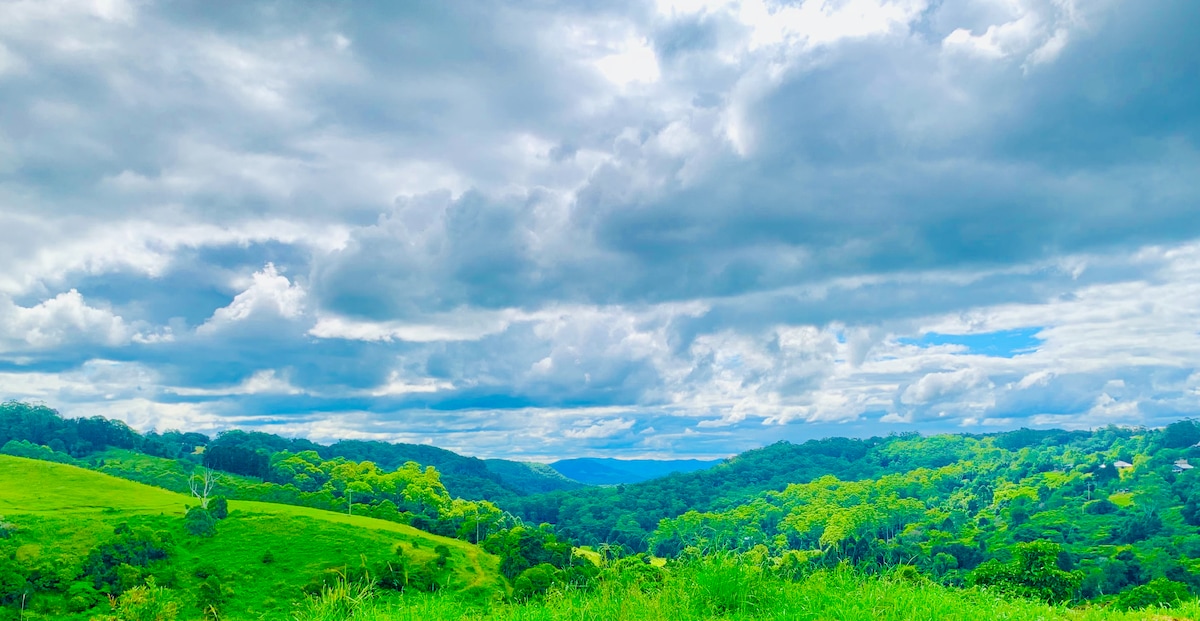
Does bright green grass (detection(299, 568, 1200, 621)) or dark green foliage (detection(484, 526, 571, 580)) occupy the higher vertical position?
bright green grass (detection(299, 568, 1200, 621))

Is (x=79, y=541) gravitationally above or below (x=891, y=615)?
below

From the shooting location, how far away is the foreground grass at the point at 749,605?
9.53 metres

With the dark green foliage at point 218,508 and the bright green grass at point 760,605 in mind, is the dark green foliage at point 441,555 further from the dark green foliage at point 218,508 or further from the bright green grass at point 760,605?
the bright green grass at point 760,605

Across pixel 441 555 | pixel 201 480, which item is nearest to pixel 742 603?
pixel 441 555

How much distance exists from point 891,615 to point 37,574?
97.9 m

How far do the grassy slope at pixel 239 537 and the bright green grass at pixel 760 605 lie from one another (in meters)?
77.6

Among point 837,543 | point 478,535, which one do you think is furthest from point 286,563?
→ point 837,543

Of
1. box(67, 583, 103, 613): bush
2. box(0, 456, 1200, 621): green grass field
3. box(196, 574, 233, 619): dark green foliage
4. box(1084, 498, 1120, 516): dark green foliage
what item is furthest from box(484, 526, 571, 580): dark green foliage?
box(1084, 498, 1120, 516): dark green foliage

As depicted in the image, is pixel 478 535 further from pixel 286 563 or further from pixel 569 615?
pixel 569 615

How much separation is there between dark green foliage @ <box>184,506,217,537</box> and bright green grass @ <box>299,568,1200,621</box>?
105 metres

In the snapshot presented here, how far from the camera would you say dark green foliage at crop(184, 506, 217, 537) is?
334 feet

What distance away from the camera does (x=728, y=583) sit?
1056cm

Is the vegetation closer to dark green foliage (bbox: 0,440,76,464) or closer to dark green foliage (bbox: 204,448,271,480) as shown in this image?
dark green foliage (bbox: 204,448,271,480)

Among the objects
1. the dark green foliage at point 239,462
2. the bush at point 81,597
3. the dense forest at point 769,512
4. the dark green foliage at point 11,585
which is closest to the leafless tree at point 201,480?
the dense forest at point 769,512
